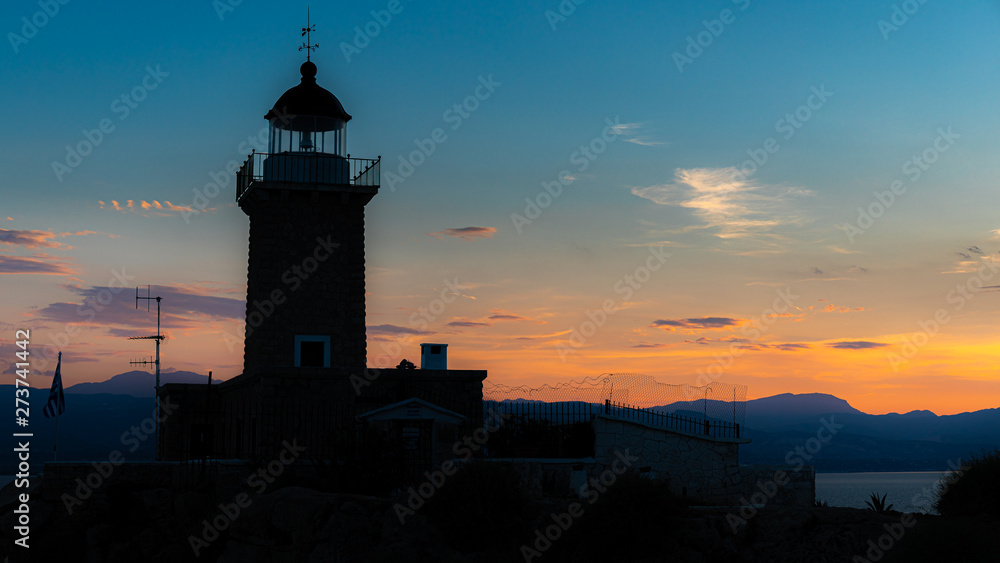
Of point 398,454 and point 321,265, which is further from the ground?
point 321,265

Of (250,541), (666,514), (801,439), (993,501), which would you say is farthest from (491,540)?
(801,439)

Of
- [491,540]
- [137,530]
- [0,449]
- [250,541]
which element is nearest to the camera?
[491,540]

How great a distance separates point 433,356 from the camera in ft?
79.9

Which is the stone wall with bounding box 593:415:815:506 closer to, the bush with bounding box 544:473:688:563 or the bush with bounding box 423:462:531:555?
the bush with bounding box 423:462:531:555

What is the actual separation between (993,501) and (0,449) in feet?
532

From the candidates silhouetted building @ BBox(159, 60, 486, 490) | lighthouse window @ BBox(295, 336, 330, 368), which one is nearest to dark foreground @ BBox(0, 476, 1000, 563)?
silhouetted building @ BBox(159, 60, 486, 490)

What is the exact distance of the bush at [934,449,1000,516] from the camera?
46.3 ft

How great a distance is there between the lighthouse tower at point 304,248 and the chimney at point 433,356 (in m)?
3.07

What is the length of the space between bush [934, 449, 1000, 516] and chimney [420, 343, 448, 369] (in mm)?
12695

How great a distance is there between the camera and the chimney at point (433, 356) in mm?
24266

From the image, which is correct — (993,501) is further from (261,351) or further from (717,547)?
(261,351)

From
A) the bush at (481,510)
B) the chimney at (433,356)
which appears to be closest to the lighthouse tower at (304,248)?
the chimney at (433,356)

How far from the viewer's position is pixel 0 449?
488 ft

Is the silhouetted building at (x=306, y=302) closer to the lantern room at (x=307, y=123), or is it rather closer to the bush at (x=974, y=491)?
the lantern room at (x=307, y=123)
